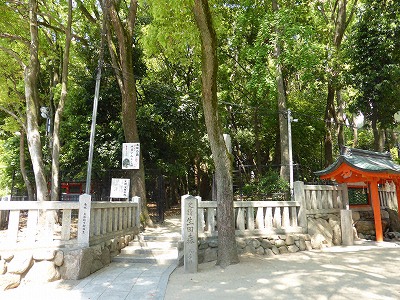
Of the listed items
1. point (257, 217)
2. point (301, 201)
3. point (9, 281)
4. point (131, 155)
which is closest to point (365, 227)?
point (301, 201)

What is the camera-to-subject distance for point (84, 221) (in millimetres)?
6348

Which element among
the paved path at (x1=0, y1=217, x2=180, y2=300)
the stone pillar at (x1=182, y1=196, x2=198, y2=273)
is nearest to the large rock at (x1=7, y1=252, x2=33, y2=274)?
the paved path at (x1=0, y1=217, x2=180, y2=300)

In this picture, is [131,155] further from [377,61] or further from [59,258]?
[377,61]

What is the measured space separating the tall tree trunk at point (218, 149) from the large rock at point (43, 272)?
336 cm

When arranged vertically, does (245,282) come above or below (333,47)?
below

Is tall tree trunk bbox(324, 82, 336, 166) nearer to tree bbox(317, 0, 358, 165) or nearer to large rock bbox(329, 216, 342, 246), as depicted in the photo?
tree bbox(317, 0, 358, 165)

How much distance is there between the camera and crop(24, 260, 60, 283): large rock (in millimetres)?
5711

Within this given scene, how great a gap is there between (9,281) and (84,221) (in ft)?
5.36

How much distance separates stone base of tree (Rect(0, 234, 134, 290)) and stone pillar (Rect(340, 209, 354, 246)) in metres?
7.65

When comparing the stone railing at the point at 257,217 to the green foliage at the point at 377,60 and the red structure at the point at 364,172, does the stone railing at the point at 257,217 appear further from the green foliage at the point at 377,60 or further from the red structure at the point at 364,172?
the green foliage at the point at 377,60

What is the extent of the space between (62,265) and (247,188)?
7.68 m

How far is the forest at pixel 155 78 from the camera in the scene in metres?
10.7

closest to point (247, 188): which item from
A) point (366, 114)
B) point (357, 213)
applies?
point (357, 213)

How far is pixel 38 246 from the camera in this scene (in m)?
5.98
